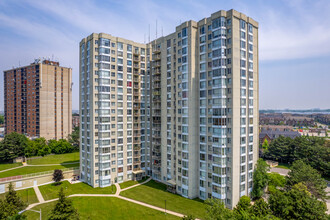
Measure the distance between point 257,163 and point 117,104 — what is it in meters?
50.1

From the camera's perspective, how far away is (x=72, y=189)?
211ft

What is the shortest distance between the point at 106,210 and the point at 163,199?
1620 centimetres

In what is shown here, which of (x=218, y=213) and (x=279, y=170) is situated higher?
(x=218, y=213)

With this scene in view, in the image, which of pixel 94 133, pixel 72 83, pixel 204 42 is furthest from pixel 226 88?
pixel 72 83

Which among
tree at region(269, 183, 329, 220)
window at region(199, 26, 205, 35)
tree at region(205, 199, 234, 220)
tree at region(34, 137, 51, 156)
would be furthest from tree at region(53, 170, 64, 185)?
window at region(199, 26, 205, 35)

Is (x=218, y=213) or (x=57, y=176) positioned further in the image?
(x=57, y=176)

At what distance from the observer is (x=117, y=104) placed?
70000 millimetres

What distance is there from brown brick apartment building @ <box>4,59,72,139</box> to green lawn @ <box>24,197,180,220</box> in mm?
88761

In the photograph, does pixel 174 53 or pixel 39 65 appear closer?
pixel 174 53

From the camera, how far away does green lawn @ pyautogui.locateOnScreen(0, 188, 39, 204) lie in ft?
183

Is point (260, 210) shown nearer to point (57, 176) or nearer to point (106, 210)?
point (106, 210)

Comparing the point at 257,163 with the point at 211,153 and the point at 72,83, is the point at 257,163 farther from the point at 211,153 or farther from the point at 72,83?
the point at 72,83

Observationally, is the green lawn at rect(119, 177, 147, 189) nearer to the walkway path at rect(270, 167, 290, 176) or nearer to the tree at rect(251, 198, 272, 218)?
the tree at rect(251, 198, 272, 218)

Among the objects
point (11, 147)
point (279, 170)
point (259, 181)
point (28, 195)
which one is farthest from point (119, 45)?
point (279, 170)
